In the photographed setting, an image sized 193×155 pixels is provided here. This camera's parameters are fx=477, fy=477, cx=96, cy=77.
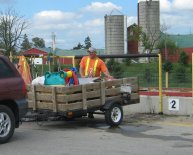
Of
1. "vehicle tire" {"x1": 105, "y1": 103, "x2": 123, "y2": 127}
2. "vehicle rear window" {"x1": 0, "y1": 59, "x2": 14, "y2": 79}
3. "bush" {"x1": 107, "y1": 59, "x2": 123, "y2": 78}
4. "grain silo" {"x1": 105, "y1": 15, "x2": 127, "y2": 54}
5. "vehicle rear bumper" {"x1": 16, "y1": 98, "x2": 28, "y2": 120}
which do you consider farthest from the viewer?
"grain silo" {"x1": 105, "y1": 15, "x2": 127, "y2": 54}

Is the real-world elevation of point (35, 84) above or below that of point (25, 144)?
above

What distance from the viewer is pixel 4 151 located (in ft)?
27.3

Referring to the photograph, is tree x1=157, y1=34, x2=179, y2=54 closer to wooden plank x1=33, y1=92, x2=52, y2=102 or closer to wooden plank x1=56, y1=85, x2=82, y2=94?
wooden plank x1=33, y1=92, x2=52, y2=102

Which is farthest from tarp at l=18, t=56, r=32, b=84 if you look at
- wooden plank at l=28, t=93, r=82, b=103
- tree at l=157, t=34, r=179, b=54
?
tree at l=157, t=34, r=179, b=54

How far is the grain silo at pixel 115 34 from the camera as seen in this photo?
7725cm

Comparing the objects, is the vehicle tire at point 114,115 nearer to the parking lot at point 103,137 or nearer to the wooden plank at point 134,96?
the parking lot at point 103,137

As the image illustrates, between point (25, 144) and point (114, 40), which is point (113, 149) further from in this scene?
point (114, 40)

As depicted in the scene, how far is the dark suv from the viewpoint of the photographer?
9.16 meters

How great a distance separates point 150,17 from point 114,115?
67.7 m

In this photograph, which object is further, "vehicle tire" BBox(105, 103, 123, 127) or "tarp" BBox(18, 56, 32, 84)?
"tarp" BBox(18, 56, 32, 84)

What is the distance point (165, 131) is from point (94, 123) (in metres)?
2.13

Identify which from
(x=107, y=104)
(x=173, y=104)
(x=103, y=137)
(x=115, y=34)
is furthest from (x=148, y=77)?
(x=115, y=34)

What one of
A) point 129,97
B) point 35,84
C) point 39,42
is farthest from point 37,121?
point 39,42

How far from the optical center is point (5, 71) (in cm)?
944
